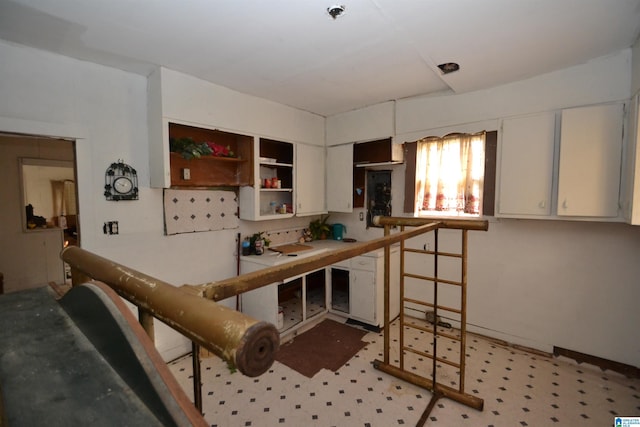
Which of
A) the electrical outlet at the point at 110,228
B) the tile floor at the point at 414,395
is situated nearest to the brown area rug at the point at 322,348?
the tile floor at the point at 414,395

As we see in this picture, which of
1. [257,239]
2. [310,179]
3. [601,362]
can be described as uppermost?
[310,179]

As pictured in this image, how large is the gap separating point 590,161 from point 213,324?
9.21 feet

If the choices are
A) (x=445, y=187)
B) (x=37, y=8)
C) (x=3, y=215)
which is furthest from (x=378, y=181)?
(x=3, y=215)

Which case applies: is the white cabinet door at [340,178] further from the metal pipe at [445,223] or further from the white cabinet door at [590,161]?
the white cabinet door at [590,161]

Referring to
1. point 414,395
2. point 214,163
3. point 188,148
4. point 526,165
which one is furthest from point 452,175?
point 188,148

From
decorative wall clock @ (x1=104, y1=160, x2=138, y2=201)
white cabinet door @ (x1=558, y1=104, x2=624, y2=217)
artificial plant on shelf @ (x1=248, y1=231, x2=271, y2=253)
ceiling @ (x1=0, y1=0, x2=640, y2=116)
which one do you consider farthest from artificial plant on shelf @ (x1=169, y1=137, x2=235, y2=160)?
white cabinet door @ (x1=558, y1=104, x2=624, y2=217)

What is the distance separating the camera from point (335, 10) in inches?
59.9

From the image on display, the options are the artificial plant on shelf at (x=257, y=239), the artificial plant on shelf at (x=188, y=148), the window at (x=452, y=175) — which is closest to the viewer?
the artificial plant on shelf at (x=188, y=148)

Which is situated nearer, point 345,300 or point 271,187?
point 271,187

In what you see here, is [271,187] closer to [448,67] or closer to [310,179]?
[310,179]

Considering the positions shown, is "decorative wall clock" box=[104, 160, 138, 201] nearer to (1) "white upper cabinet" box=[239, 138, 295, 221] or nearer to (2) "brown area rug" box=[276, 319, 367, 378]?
(1) "white upper cabinet" box=[239, 138, 295, 221]

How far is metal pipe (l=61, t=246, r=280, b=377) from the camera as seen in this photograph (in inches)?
13.3

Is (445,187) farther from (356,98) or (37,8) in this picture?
(37,8)

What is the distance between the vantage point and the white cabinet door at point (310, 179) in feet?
10.9
